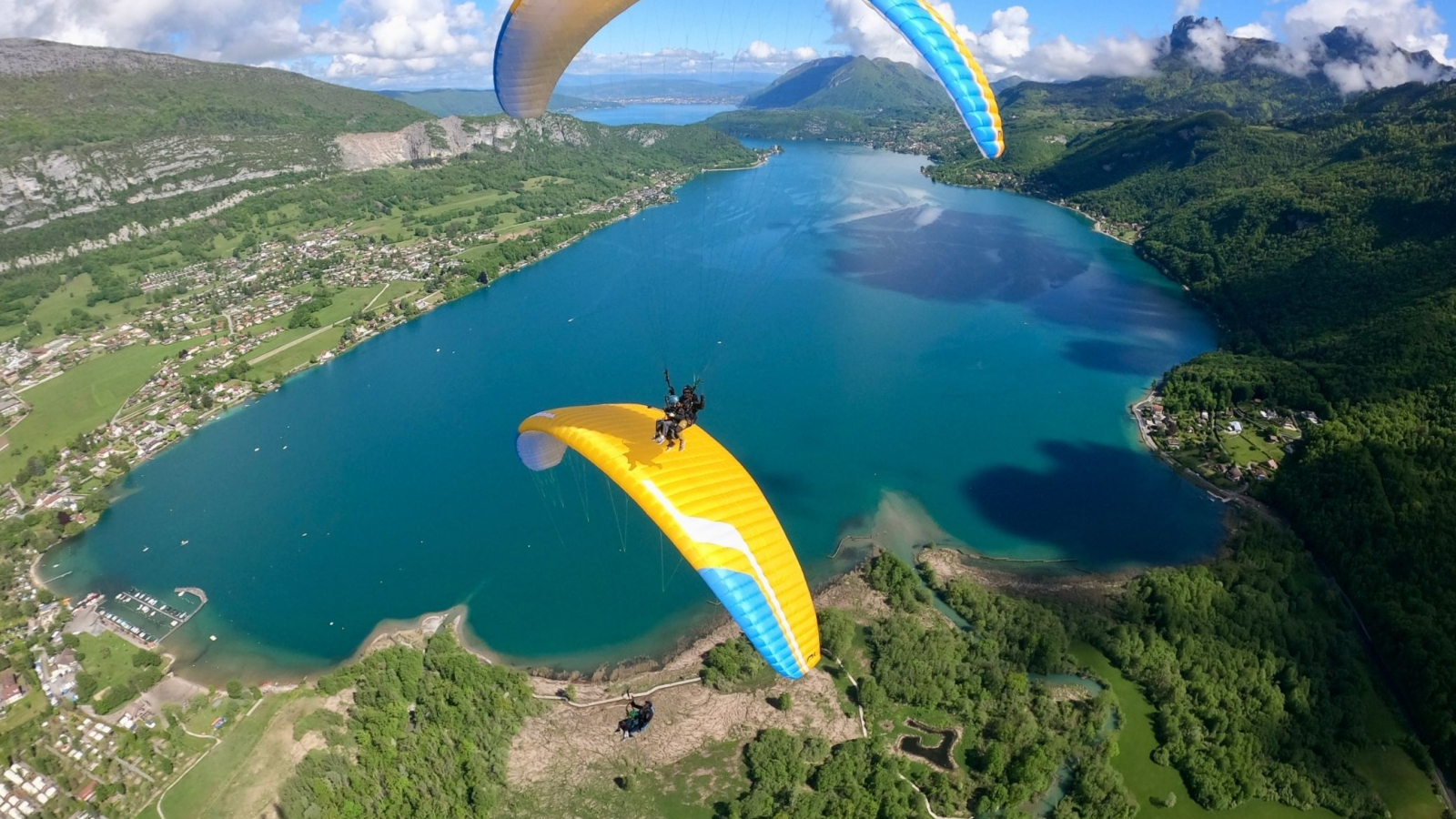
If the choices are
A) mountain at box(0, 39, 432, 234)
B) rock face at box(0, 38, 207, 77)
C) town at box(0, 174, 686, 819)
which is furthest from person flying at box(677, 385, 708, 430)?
rock face at box(0, 38, 207, 77)

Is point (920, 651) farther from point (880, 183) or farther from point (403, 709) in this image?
point (880, 183)

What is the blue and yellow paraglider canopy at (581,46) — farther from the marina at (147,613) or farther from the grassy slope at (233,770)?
the marina at (147,613)

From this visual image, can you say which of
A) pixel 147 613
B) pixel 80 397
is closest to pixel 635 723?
pixel 147 613

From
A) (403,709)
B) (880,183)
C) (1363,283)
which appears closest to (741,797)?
(403,709)

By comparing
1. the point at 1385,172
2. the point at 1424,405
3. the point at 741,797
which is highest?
the point at 1385,172

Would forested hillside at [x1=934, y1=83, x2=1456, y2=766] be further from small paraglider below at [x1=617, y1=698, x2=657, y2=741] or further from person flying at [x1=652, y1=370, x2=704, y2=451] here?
person flying at [x1=652, y1=370, x2=704, y2=451]

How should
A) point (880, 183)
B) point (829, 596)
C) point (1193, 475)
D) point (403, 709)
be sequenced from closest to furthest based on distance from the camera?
point (403, 709), point (829, 596), point (1193, 475), point (880, 183)

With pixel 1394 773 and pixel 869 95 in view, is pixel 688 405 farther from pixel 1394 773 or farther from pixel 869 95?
pixel 869 95
